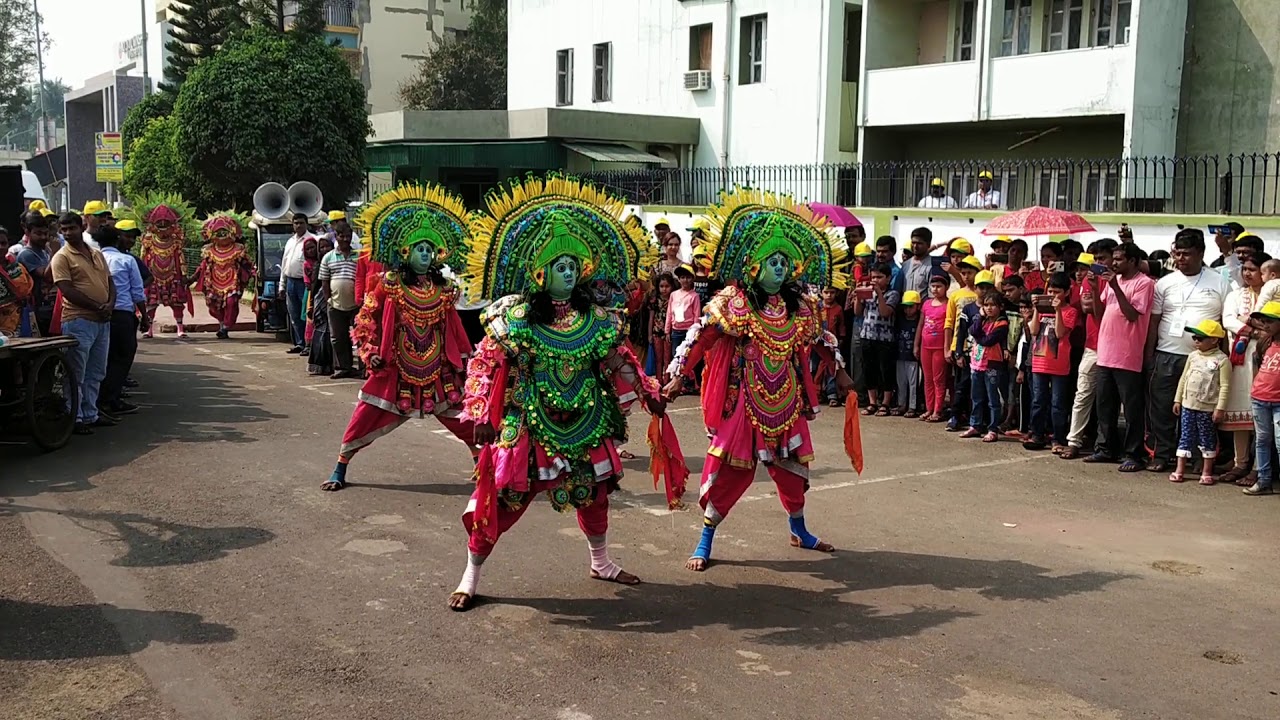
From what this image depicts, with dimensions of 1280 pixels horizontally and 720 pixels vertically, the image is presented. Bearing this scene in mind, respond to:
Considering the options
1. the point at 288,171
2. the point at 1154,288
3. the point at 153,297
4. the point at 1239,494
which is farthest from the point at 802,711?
the point at 288,171

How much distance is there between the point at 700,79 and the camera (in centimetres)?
2900

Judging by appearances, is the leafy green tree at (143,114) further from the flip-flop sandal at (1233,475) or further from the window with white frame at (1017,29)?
the flip-flop sandal at (1233,475)

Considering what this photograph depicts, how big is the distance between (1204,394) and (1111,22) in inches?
584

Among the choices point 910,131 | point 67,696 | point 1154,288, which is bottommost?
point 67,696

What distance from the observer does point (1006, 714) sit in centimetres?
481

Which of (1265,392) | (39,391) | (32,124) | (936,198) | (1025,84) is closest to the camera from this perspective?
(1265,392)

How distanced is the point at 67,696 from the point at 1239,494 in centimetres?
796

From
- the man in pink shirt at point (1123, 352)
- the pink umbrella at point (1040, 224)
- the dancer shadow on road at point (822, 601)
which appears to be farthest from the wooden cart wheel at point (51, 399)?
the pink umbrella at point (1040, 224)

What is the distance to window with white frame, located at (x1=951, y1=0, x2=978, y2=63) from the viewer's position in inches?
977

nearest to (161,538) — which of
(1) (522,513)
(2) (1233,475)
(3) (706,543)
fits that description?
(1) (522,513)

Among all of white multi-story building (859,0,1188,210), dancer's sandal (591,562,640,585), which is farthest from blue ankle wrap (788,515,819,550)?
white multi-story building (859,0,1188,210)

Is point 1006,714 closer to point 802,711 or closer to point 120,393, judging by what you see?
point 802,711

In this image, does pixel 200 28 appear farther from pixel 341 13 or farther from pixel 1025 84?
pixel 1025 84

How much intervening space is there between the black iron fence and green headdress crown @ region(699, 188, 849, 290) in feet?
31.9
